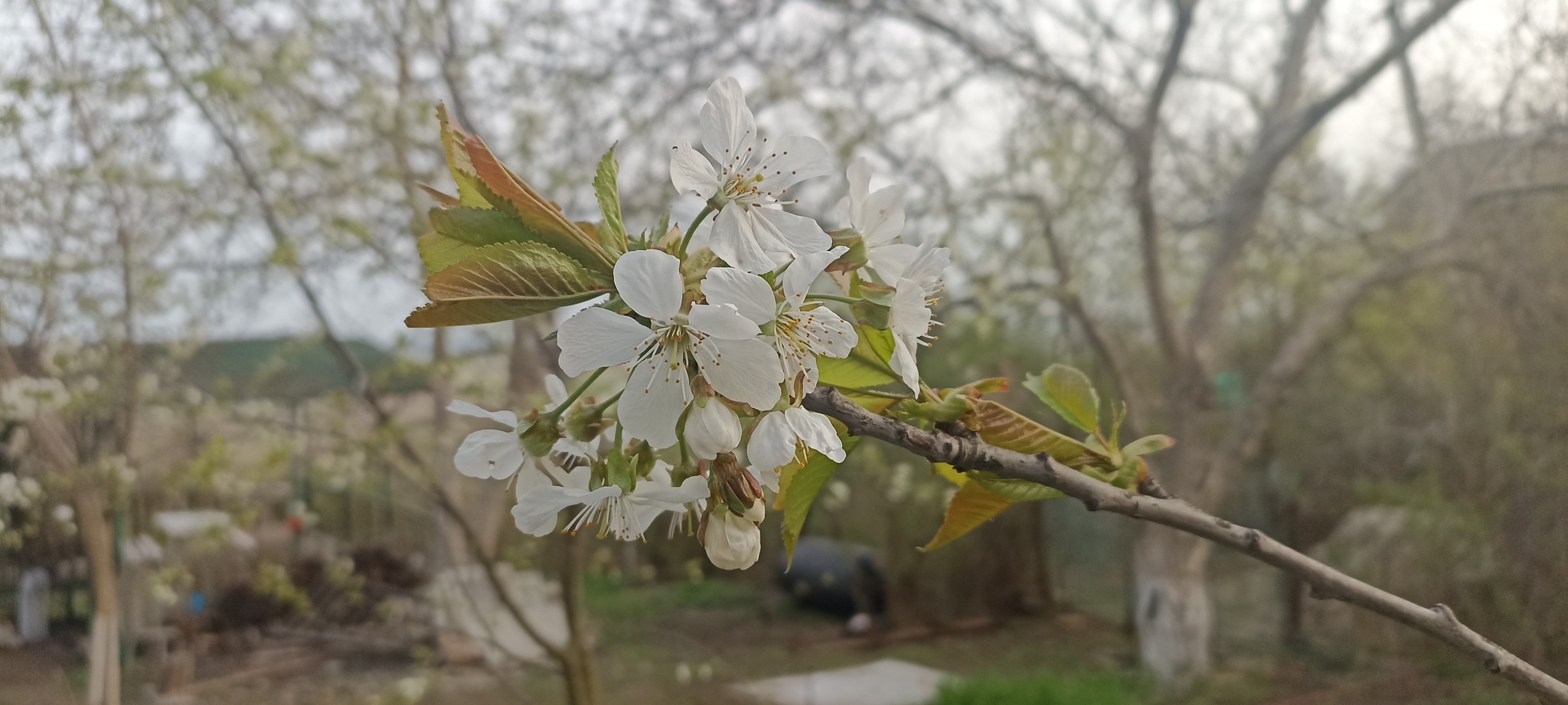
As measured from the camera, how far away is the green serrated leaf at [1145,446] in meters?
0.27

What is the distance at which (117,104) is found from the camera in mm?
1037

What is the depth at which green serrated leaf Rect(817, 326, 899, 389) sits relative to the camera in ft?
0.79

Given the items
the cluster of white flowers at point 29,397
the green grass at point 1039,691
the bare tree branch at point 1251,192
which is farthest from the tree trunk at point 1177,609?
the cluster of white flowers at point 29,397

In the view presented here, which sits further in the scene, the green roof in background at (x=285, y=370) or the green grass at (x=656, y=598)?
the green grass at (x=656, y=598)

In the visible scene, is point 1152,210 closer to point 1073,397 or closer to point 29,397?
point 1073,397

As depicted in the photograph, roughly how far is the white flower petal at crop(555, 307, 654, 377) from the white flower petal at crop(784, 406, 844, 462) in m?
0.04

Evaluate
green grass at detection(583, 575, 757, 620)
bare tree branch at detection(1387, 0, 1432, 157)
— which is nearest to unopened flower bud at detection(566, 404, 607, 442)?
green grass at detection(583, 575, 757, 620)

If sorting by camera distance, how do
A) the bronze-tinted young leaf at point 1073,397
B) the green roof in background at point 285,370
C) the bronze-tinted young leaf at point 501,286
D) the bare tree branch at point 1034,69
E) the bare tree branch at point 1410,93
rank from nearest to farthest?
1. the bronze-tinted young leaf at point 501,286
2. the bronze-tinted young leaf at point 1073,397
3. the green roof in background at point 285,370
4. the bare tree branch at point 1410,93
5. the bare tree branch at point 1034,69

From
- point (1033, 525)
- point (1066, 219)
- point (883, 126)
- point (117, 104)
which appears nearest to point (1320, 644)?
point (1033, 525)

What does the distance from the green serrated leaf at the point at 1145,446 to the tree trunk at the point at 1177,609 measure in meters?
1.54

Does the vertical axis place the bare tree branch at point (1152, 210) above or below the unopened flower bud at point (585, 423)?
above

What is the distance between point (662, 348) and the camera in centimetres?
21

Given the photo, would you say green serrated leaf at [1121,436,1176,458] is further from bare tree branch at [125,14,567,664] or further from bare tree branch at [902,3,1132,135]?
bare tree branch at [902,3,1132,135]

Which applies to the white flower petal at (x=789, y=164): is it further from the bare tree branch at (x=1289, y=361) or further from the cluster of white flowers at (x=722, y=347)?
the bare tree branch at (x=1289, y=361)
